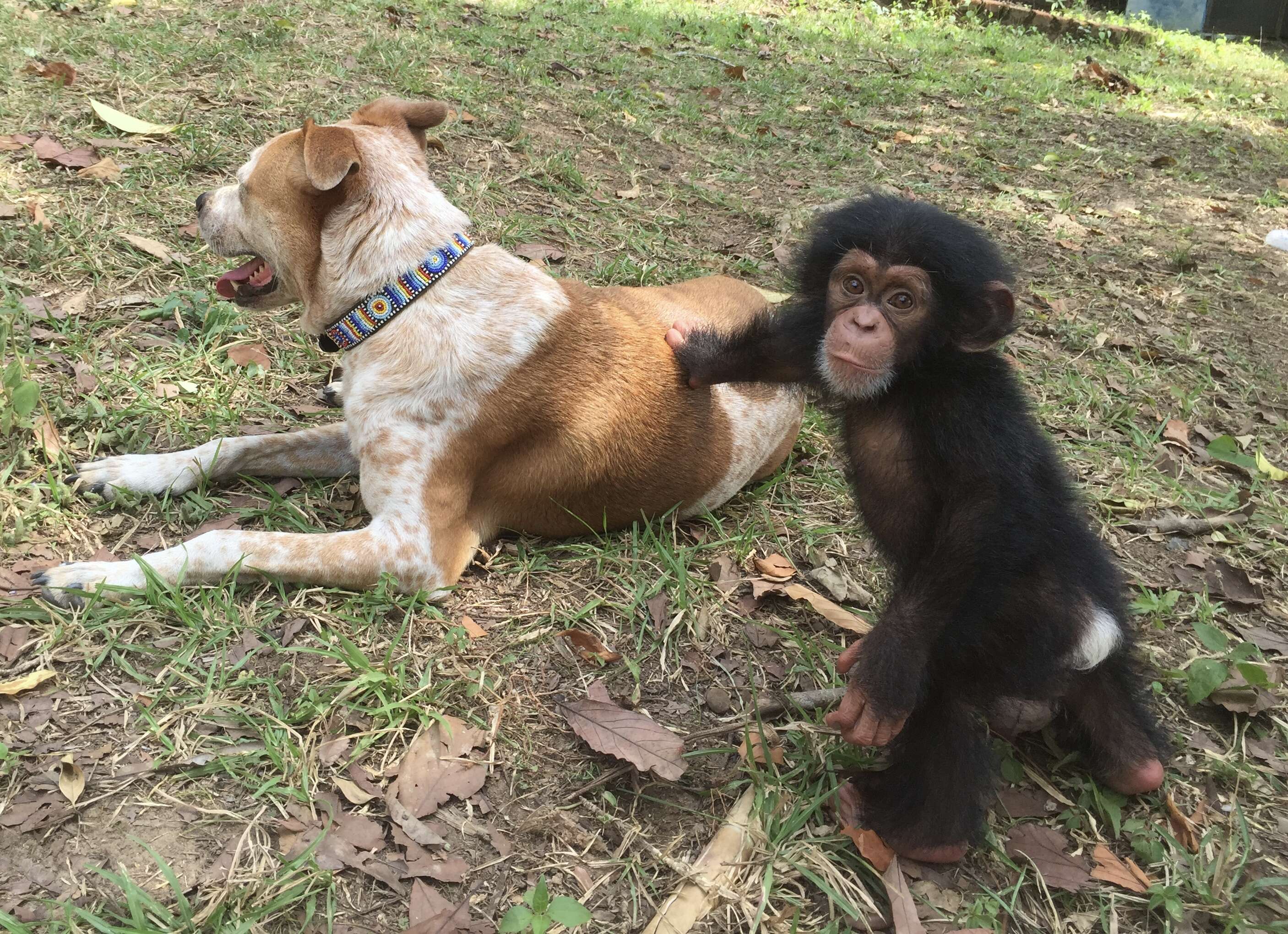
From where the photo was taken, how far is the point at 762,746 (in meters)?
3.13

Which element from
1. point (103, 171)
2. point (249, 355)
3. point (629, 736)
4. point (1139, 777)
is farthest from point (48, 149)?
point (1139, 777)

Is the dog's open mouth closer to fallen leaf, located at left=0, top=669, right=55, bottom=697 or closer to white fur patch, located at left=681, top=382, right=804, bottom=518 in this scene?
fallen leaf, located at left=0, top=669, right=55, bottom=697

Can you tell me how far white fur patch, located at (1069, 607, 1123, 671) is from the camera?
2889 mm

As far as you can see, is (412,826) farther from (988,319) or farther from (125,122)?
(125,122)

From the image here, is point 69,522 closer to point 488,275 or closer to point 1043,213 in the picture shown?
point 488,275

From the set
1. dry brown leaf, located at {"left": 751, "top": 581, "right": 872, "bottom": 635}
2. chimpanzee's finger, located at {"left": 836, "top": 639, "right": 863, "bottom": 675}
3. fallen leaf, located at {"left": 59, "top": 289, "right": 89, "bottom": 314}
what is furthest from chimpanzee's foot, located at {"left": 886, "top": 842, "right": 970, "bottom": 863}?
fallen leaf, located at {"left": 59, "top": 289, "right": 89, "bottom": 314}

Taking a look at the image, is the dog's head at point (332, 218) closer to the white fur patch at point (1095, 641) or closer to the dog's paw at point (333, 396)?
the dog's paw at point (333, 396)

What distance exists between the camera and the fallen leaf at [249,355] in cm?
458

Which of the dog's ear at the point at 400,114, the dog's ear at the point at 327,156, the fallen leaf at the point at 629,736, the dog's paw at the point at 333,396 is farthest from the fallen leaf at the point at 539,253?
the fallen leaf at the point at 629,736

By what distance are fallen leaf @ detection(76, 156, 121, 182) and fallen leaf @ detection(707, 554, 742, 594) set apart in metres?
4.21

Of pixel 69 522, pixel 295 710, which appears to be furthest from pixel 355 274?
pixel 295 710

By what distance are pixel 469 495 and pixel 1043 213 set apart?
6105mm

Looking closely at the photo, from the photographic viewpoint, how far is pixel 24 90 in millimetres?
5891

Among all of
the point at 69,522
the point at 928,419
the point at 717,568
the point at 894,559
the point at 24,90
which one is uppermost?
the point at 24,90
